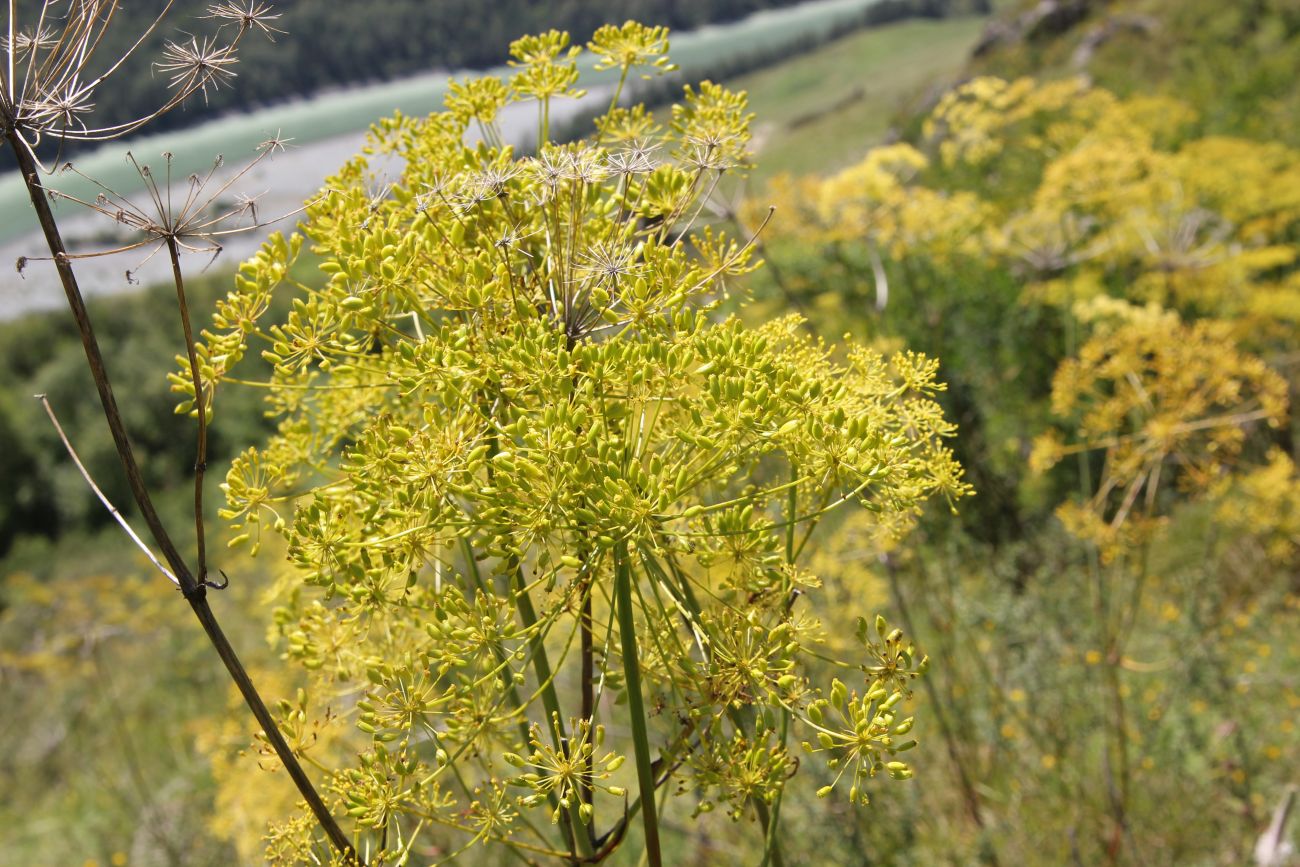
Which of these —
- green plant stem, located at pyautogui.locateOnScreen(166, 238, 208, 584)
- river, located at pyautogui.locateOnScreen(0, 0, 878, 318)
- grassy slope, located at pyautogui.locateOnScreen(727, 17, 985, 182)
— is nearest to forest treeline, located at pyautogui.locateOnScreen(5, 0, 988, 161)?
river, located at pyautogui.locateOnScreen(0, 0, 878, 318)

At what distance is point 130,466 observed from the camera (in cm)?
129

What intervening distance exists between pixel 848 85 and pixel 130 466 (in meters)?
67.8

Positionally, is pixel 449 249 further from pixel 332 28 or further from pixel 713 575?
pixel 332 28

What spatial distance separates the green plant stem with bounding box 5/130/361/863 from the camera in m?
1.21

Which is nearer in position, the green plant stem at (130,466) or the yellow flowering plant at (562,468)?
the green plant stem at (130,466)

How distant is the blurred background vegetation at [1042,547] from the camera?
4.62 m

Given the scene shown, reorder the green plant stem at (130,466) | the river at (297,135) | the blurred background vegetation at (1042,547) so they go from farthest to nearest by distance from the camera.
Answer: the blurred background vegetation at (1042,547)
the river at (297,135)
the green plant stem at (130,466)

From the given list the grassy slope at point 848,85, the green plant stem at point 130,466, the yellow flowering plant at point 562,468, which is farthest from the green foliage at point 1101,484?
the grassy slope at point 848,85

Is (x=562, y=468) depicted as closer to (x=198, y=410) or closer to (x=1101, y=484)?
(x=198, y=410)

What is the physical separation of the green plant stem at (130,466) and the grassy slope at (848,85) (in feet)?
94.5

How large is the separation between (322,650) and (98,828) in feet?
29.3

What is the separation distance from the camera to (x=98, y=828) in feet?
28.0

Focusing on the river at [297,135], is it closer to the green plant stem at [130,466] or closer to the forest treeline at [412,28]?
the green plant stem at [130,466]

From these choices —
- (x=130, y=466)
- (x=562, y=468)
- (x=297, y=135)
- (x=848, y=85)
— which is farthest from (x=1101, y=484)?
(x=848, y=85)
